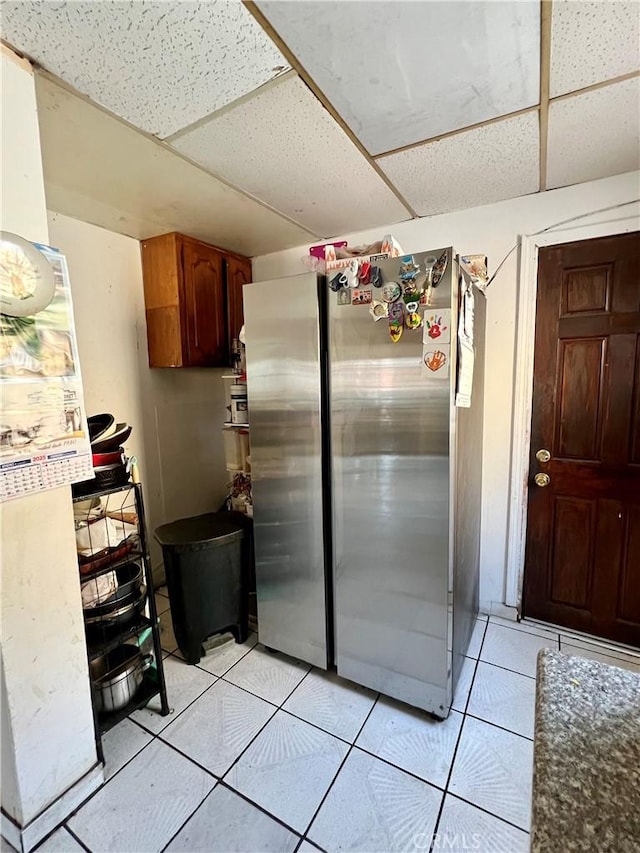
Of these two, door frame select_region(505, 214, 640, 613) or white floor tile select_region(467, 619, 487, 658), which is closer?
door frame select_region(505, 214, 640, 613)

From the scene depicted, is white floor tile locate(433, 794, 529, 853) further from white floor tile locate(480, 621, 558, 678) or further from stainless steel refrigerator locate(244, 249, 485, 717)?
white floor tile locate(480, 621, 558, 678)

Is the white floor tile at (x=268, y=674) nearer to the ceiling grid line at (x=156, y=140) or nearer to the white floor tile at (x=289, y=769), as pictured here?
the white floor tile at (x=289, y=769)

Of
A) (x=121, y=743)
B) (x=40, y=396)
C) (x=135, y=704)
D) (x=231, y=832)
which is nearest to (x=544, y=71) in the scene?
(x=40, y=396)

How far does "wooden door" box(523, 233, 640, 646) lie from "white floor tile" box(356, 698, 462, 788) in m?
0.99

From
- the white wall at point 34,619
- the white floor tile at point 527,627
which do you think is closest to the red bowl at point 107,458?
the white wall at point 34,619

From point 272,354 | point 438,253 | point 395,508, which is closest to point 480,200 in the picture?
point 438,253

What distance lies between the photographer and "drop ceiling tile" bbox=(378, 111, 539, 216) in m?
1.46

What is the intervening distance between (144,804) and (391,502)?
1355mm

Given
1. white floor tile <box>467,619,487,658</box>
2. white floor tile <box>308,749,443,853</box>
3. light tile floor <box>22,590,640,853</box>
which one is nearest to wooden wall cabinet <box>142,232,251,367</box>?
light tile floor <box>22,590,640,853</box>

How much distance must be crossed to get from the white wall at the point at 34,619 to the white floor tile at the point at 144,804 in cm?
14

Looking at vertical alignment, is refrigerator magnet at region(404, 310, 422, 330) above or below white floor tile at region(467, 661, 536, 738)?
above

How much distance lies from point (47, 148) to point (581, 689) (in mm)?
2272

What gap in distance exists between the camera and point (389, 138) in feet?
4.80

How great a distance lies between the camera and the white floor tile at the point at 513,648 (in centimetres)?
192
